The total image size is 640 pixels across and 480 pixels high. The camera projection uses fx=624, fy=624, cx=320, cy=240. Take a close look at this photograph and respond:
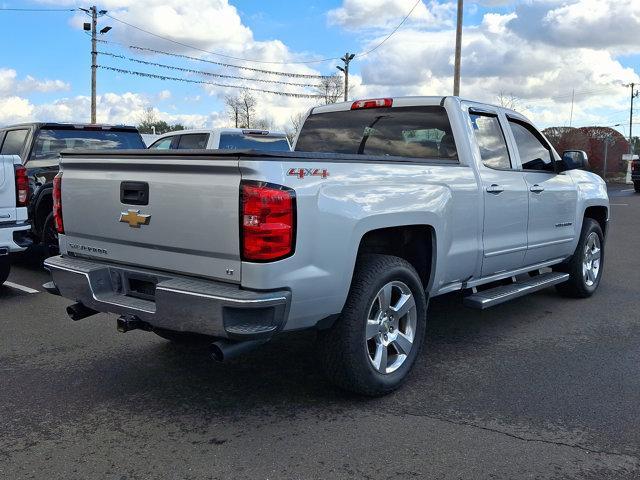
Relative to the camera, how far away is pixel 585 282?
667cm

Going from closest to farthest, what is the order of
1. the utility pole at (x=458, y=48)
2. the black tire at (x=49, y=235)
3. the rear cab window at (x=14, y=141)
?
the black tire at (x=49, y=235) < the rear cab window at (x=14, y=141) < the utility pole at (x=458, y=48)

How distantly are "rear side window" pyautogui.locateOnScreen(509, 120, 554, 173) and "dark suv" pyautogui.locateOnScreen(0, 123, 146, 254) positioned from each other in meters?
5.31

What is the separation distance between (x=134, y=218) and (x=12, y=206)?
11.4ft

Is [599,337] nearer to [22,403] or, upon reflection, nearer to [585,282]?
[585,282]

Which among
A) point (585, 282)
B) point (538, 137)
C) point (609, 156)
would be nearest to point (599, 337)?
point (585, 282)

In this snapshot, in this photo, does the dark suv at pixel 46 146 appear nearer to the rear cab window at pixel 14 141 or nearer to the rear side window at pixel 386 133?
the rear cab window at pixel 14 141

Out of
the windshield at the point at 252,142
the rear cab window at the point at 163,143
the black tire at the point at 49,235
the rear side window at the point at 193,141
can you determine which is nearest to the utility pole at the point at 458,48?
the windshield at the point at 252,142

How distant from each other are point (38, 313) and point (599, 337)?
16.9ft

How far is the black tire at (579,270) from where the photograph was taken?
257 inches

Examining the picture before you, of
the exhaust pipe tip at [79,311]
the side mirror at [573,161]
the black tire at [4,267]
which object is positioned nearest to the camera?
the exhaust pipe tip at [79,311]

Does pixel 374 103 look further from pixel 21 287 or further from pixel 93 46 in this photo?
pixel 93 46

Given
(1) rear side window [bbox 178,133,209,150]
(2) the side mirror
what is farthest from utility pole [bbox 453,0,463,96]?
(2) the side mirror

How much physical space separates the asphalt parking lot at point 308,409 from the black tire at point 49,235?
2.05 meters

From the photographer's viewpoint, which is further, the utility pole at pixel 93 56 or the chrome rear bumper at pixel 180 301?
the utility pole at pixel 93 56
